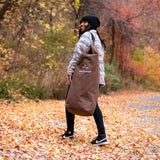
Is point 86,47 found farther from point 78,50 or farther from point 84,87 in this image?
point 84,87

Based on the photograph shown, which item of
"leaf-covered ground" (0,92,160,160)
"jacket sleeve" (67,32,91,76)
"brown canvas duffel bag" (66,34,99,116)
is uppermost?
"jacket sleeve" (67,32,91,76)

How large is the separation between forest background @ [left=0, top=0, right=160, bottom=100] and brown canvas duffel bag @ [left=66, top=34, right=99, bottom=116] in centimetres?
375

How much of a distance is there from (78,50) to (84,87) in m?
0.51

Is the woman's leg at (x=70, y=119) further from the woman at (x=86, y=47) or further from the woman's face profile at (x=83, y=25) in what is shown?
the woman's face profile at (x=83, y=25)

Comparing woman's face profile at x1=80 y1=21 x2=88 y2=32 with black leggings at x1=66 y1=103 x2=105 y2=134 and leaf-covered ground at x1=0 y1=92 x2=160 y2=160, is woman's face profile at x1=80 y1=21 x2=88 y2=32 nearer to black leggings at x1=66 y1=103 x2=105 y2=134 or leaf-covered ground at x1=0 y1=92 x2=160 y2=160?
black leggings at x1=66 y1=103 x2=105 y2=134

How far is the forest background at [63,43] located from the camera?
9.11 m

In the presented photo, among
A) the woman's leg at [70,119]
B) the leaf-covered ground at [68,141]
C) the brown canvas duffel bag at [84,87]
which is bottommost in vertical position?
the leaf-covered ground at [68,141]

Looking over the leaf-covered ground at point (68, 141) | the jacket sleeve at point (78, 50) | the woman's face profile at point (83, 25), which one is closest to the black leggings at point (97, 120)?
the leaf-covered ground at point (68, 141)

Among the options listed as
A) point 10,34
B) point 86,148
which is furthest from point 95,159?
point 10,34

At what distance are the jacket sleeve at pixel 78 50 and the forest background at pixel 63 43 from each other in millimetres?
3511

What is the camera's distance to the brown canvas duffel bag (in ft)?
12.1

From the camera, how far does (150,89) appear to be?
21625 mm

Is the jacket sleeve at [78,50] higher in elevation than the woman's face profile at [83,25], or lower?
lower

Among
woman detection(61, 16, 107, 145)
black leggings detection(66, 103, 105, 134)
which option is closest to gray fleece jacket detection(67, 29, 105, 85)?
woman detection(61, 16, 107, 145)
